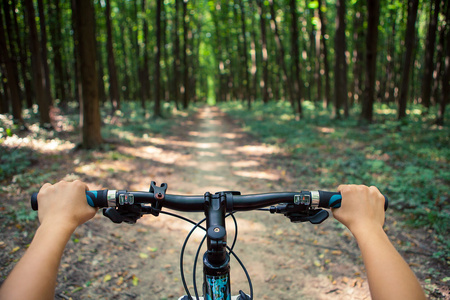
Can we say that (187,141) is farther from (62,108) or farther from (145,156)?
(62,108)

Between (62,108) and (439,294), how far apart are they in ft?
71.1

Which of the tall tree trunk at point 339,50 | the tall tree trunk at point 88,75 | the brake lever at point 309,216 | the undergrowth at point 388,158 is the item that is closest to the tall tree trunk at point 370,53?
the undergrowth at point 388,158

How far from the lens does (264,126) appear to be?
15.9 m

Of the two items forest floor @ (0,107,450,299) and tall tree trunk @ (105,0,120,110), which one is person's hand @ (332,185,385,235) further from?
tall tree trunk @ (105,0,120,110)

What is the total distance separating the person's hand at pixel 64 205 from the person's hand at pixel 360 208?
1.50 meters

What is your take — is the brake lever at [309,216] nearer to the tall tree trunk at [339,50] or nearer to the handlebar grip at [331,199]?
the handlebar grip at [331,199]

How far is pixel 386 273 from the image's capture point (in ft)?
4.46

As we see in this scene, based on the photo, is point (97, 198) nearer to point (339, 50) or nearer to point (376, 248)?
point (376, 248)

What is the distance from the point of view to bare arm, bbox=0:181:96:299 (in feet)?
4.07

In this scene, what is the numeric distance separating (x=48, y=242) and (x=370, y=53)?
47.6ft

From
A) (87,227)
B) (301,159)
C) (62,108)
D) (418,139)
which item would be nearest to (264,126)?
(301,159)

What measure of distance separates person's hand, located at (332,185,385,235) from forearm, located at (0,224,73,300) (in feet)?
5.05

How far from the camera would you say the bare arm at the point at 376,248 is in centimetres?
132

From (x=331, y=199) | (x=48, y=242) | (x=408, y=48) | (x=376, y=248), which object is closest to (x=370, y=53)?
(x=408, y=48)
